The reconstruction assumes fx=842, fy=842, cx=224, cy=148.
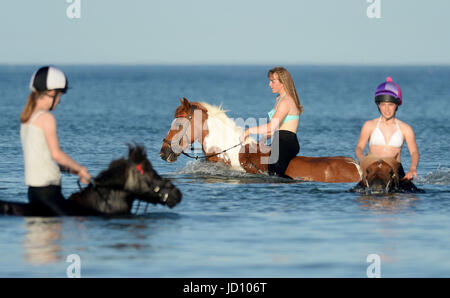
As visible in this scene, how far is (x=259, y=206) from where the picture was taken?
12352 mm

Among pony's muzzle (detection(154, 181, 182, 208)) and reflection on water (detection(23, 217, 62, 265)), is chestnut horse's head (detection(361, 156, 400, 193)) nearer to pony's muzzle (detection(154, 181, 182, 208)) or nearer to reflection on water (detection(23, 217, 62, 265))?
pony's muzzle (detection(154, 181, 182, 208))

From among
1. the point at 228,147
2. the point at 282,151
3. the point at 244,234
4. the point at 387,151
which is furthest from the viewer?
the point at 228,147

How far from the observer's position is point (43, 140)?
9648mm

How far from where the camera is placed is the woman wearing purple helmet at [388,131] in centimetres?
1190

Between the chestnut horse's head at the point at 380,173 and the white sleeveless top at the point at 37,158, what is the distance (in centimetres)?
456

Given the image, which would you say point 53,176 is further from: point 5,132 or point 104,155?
point 5,132

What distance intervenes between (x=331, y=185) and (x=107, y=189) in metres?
4.75

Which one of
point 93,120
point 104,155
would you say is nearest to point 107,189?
point 104,155

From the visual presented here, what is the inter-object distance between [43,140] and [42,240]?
115cm

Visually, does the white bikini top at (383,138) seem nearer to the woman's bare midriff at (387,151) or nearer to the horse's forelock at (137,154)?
the woman's bare midriff at (387,151)

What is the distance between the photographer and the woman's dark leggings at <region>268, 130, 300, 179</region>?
13.5 metres

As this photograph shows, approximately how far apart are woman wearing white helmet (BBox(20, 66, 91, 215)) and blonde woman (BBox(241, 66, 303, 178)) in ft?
14.4

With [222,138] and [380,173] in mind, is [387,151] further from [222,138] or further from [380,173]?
[222,138]

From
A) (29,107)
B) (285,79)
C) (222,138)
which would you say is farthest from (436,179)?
(29,107)
